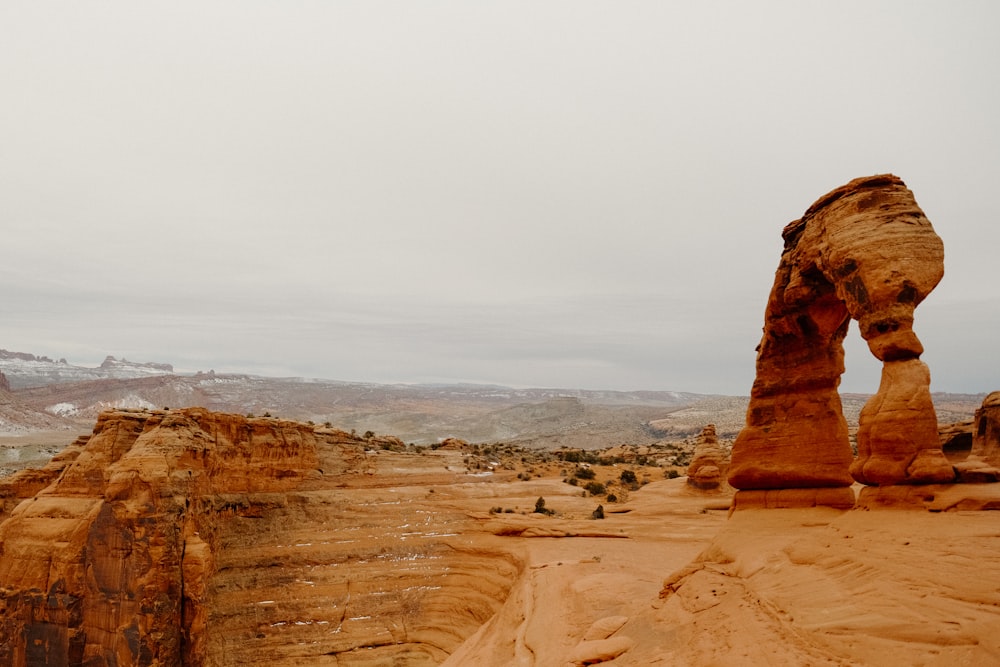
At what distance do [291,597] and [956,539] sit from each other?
17.5 m

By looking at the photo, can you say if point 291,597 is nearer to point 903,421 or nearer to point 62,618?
point 62,618

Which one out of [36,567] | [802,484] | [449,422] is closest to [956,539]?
[802,484]

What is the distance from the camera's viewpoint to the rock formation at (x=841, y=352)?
8547 mm

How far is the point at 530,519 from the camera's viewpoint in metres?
22.0

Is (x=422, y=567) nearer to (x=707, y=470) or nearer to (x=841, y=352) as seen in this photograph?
(x=707, y=470)

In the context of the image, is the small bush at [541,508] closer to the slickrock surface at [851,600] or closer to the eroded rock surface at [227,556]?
the eroded rock surface at [227,556]

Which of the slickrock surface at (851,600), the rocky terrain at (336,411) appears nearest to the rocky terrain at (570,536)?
the slickrock surface at (851,600)

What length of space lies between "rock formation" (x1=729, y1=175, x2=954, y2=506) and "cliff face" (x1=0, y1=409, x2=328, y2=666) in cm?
1504

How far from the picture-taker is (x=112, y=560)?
48.1 ft

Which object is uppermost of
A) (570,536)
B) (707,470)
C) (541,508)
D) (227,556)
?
(707,470)

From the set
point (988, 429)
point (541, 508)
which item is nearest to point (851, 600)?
point (988, 429)

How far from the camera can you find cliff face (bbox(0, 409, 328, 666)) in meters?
14.6

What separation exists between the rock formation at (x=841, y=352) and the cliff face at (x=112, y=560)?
49.3ft

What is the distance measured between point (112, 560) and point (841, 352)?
62.7 feet
